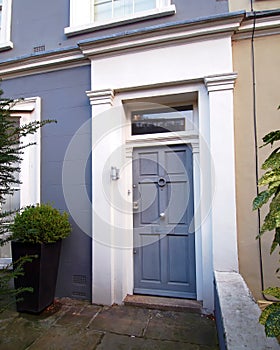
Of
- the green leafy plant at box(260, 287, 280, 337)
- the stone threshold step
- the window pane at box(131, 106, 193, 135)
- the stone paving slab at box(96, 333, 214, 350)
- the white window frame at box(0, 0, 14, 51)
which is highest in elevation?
the white window frame at box(0, 0, 14, 51)

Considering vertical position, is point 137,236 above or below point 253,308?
above

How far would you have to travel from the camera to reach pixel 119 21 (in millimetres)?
3168

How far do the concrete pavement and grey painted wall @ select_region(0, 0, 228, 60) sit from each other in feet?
11.4

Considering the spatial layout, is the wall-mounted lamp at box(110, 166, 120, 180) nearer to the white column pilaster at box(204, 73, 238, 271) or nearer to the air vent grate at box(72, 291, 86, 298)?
the white column pilaster at box(204, 73, 238, 271)

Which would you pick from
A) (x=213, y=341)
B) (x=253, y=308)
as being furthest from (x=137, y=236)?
(x=253, y=308)

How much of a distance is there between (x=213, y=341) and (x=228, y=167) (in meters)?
1.74

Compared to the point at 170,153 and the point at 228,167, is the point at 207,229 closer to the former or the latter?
the point at 228,167

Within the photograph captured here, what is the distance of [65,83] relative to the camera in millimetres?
3346

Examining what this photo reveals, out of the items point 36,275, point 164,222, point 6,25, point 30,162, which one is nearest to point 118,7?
point 6,25

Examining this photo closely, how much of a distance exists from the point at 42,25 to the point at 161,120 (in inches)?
89.3

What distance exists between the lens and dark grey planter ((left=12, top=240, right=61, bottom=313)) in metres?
2.71

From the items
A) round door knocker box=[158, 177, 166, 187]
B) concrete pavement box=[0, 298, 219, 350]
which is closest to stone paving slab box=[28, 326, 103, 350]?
concrete pavement box=[0, 298, 219, 350]

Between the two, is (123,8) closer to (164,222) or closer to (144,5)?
(144,5)

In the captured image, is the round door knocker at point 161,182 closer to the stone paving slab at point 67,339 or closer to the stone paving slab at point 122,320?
the stone paving slab at point 122,320
